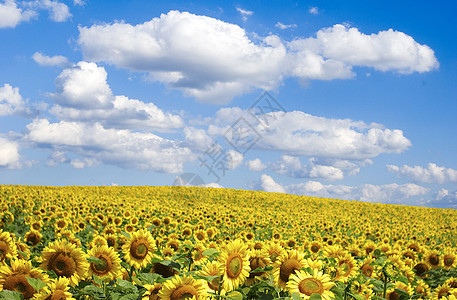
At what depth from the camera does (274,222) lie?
18.4 meters

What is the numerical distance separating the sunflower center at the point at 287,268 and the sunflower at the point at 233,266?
318mm

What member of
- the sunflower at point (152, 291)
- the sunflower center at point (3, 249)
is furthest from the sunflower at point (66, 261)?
the sunflower at point (152, 291)

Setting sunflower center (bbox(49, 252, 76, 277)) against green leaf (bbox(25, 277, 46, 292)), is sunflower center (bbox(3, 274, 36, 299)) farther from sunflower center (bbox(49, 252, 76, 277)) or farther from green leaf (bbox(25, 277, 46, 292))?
sunflower center (bbox(49, 252, 76, 277))

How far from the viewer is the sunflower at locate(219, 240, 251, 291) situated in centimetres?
305

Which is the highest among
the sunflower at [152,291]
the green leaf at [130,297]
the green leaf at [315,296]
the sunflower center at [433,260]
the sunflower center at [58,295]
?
the green leaf at [315,296]

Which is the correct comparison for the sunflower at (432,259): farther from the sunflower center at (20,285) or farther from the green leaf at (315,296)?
the sunflower center at (20,285)

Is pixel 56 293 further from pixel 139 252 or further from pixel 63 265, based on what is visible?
pixel 139 252

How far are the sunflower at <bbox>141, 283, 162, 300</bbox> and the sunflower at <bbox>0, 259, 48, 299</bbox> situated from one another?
1.09m

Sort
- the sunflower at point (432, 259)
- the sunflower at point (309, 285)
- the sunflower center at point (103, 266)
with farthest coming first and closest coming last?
the sunflower at point (432, 259) → the sunflower center at point (103, 266) → the sunflower at point (309, 285)

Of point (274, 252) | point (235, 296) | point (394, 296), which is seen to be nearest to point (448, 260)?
point (394, 296)

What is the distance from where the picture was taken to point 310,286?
2957mm

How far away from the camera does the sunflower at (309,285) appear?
2934 millimetres

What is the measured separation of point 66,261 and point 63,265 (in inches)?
2.1

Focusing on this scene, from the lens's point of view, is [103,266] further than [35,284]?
Yes
